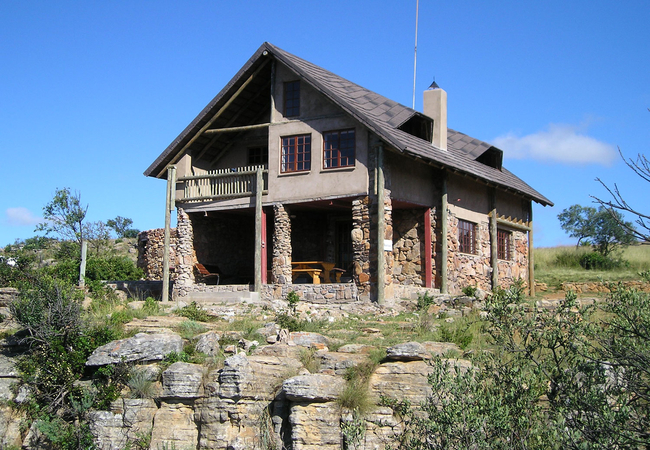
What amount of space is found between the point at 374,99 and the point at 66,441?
14573 millimetres

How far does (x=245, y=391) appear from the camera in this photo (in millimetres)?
12891

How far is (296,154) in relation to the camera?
21938 millimetres

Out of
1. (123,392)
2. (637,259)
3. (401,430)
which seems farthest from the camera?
(637,259)

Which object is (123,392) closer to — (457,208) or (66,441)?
(66,441)

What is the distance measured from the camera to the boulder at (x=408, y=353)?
1301 cm

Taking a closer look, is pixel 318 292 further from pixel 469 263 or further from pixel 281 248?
pixel 469 263

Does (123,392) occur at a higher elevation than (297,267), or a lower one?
lower

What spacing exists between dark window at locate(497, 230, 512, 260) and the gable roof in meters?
1.79

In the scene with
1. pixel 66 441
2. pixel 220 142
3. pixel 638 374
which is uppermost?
pixel 220 142

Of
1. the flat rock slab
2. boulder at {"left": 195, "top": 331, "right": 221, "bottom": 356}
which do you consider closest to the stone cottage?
boulder at {"left": 195, "top": 331, "right": 221, "bottom": 356}

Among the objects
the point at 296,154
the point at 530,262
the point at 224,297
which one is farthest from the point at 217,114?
the point at 530,262

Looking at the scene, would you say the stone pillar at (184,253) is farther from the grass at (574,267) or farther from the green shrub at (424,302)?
the grass at (574,267)

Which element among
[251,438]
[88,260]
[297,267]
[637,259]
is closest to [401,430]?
[251,438]

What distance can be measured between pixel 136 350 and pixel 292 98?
1071cm
